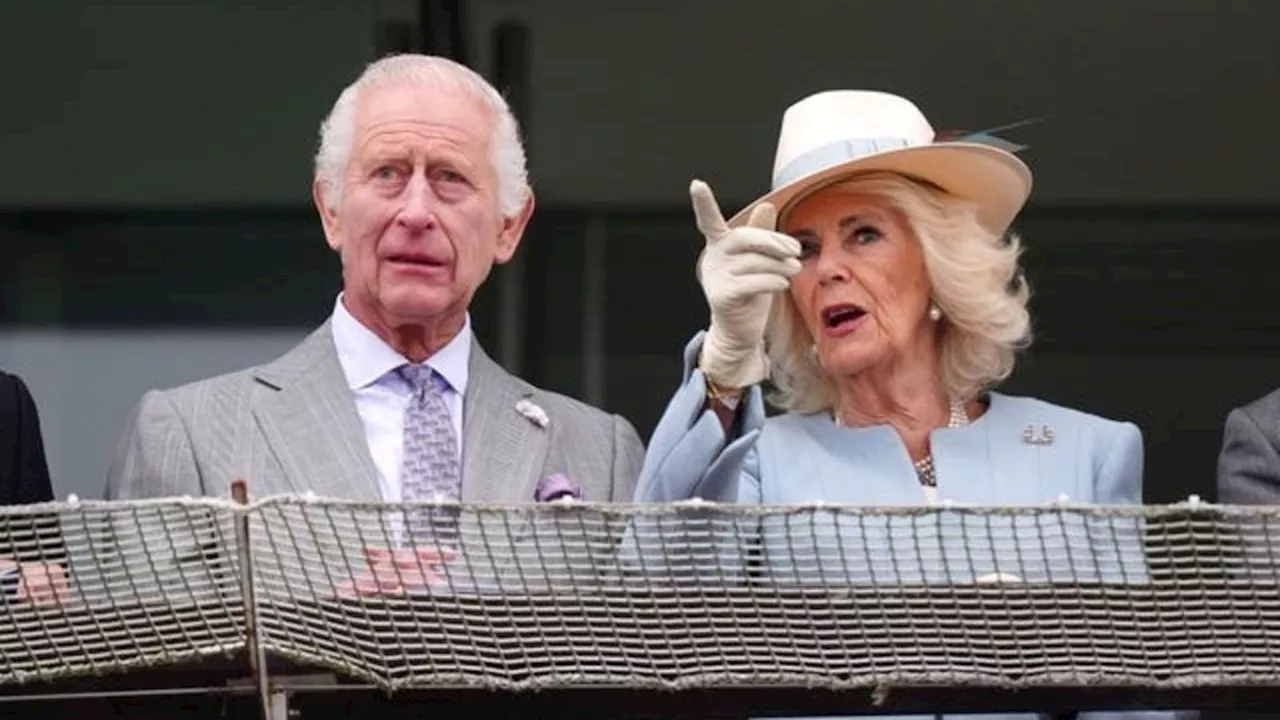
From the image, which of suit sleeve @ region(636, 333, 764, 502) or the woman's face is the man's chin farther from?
suit sleeve @ region(636, 333, 764, 502)

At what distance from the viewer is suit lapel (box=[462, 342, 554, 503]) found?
389cm

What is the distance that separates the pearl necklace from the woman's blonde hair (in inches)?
0.6

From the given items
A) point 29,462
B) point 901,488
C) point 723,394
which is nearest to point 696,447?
point 723,394

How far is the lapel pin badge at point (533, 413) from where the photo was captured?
159 inches

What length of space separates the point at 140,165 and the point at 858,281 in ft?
8.62

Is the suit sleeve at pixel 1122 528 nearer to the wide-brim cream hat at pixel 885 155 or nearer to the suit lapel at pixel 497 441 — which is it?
the wide-brim cream hat at pixel 885 155

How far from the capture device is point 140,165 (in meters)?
6.34

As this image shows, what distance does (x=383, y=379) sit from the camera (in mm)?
4027

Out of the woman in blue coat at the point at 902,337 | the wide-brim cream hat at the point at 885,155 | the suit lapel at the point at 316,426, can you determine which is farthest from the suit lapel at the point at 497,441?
the wide-brim cream hat at the point at 885,155

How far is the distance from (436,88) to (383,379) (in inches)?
13.3

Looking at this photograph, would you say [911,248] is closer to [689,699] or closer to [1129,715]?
[1129,715]

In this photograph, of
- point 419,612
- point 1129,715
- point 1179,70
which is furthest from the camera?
point 1179,70

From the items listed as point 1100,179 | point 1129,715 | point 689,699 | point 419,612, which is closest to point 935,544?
point 689,699

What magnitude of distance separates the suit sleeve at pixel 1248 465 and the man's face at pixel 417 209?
2.83 ft
